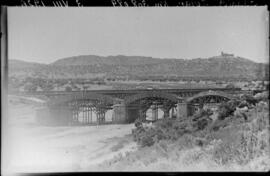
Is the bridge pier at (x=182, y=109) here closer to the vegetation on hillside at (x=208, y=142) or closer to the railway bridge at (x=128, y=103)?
the railway bridge at (x=128, y=103)

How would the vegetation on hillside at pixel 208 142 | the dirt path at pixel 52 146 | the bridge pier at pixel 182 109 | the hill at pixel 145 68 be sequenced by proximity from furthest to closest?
the bridge pier at pixel 182 109 → the hill at pixel 145 68 → the dirt path at pixel 52 146 → the vegetation on hillside at pixel 208 142

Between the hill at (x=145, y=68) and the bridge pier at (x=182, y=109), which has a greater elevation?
the hill at (x=145, y=68)

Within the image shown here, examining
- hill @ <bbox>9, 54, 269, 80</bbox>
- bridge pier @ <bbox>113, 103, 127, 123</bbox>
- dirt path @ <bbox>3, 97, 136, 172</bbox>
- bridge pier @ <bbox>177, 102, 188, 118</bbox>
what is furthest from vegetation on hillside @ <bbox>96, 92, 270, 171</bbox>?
hill @ <bbox>9, 54, 269, 80</bbox>

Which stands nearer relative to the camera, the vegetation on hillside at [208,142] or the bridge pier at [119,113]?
the vegetation on hillside at [208,142]

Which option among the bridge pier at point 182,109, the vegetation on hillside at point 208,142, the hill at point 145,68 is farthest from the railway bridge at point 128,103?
the hill at point 145,68

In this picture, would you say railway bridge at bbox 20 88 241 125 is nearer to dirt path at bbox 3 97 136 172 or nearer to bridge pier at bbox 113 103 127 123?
→ bridge pier at bbox 113 103 127 123

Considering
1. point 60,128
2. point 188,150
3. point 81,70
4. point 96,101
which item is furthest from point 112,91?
point 188,150

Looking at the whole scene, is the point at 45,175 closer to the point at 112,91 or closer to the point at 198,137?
the point at 112,91
